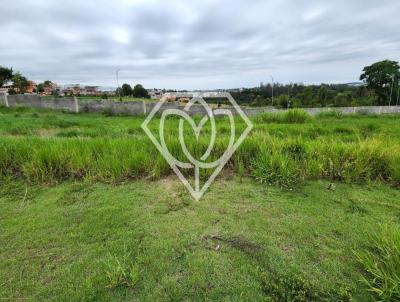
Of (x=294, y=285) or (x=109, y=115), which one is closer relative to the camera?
(x=294, y=285)

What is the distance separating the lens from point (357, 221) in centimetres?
196

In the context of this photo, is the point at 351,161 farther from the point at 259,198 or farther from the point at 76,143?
the point at 76,143

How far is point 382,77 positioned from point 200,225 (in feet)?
142

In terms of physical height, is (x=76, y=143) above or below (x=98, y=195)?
above

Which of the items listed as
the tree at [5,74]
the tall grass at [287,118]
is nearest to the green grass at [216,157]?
the tall grass at [287,118]

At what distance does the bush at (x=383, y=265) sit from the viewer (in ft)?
4.07

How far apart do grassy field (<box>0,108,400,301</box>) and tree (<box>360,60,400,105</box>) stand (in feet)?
131

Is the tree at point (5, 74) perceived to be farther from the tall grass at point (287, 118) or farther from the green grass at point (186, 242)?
the green grass at point (186, 242)

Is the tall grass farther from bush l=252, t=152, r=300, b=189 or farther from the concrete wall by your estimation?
bush l=252, t=152, r=300, b=189

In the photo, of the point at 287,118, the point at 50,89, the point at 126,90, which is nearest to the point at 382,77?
the point at 287,118

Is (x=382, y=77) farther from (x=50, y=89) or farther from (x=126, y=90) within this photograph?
(x=50, y=89)

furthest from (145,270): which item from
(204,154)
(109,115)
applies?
(109,115)

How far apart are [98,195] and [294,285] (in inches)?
78.9

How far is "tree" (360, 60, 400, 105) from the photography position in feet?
109
